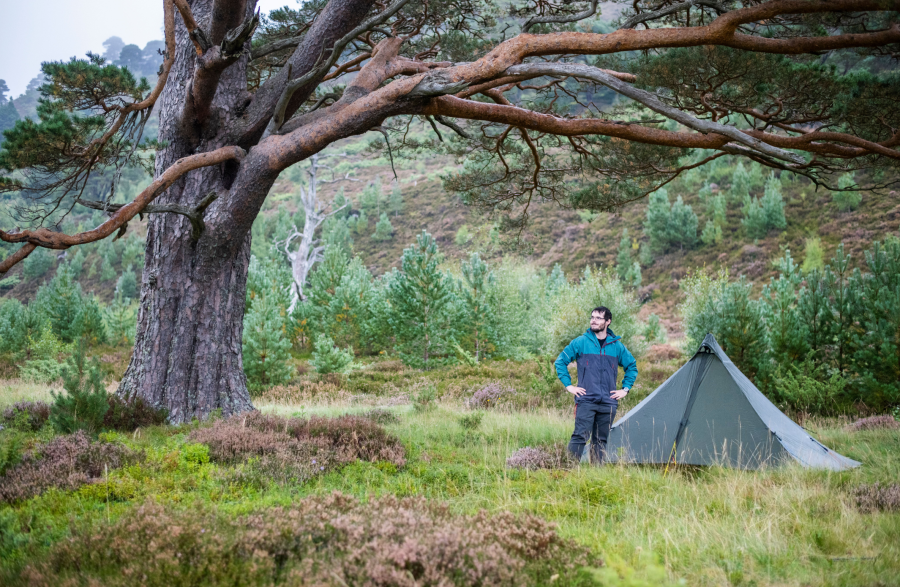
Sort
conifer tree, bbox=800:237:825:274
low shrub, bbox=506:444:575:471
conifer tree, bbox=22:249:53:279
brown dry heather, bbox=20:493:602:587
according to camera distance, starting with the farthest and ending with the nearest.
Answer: conifer tree, bbox=22:249:53:279 → conifer tree, bbox=800:237:825:274 → low shrub, bbox=506:444:575:471 → brown dry heather, bbox=20:493:602:587

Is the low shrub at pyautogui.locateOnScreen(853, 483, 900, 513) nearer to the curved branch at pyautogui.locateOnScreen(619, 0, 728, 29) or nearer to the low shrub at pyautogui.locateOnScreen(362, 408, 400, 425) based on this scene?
the curved branch at pyautogui.locateOnScreen(619, 0, 728, 29)

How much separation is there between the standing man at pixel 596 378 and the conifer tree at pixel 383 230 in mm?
51223

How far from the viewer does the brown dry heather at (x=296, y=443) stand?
4648 millimetres

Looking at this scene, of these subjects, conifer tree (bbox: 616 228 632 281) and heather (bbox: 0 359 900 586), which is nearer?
heather (bbox: 0 359 900 586)

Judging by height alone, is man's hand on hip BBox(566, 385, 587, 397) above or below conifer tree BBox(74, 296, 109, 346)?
above

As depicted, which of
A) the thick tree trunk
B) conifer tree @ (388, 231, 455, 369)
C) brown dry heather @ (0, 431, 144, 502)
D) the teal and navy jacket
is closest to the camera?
brown dry heather @ (0, 431, 144, 502)

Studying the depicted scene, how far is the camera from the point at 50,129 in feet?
17.8

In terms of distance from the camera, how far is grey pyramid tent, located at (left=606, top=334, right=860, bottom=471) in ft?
17.9

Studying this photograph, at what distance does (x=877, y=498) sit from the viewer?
158 inches

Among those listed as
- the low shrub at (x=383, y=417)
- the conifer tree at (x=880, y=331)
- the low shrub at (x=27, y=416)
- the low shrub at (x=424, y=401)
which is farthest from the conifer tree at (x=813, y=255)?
the low shrub at (x=27, y=416)

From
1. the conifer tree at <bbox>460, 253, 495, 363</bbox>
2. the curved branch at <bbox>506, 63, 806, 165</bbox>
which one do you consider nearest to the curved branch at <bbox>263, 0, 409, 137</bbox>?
the curved branch at <bbox>506, 63, 806, 165</bbox>

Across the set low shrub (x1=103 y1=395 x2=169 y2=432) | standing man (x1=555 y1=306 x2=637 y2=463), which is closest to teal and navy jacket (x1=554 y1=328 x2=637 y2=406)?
standing man (x1=555 y1=306 x2=637 y2=463)

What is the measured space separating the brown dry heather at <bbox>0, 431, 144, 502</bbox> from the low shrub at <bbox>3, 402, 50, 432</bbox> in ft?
4.18

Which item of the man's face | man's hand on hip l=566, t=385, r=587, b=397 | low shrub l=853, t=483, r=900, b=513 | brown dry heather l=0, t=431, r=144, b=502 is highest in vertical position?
the man's face
